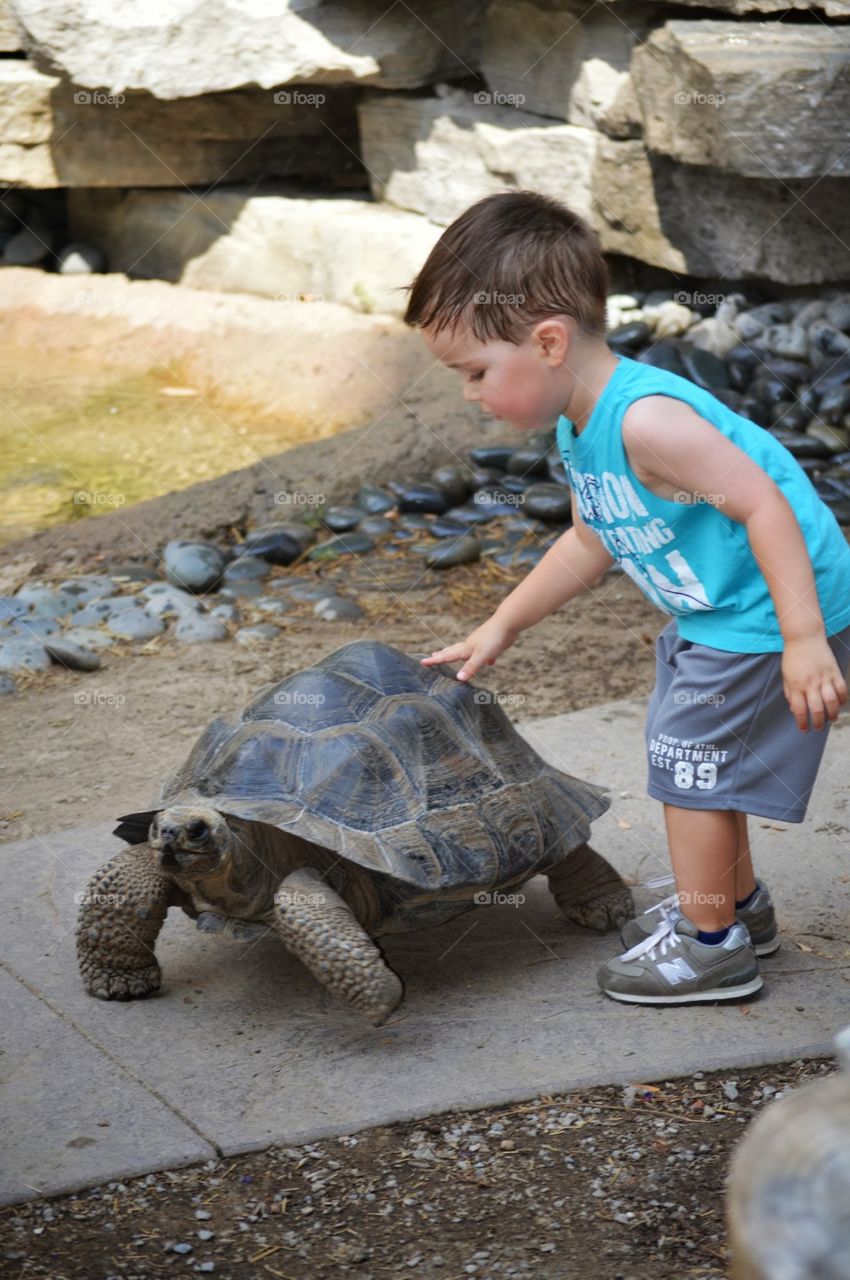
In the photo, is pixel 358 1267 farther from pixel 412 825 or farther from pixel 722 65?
pixel 722 65

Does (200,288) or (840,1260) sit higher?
(840,1260)

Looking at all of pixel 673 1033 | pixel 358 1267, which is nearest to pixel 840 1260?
pixel 358 1267

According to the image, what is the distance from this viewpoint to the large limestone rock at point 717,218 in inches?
289

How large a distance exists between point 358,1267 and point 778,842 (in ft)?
5.69

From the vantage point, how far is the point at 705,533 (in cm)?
261

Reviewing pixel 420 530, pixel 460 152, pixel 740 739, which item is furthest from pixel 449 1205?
pixel 460 152

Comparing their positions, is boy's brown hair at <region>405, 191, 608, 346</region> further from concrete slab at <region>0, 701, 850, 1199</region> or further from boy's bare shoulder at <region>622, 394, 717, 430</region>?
concrete slab at <region>0, 701, 850, 1199</region>

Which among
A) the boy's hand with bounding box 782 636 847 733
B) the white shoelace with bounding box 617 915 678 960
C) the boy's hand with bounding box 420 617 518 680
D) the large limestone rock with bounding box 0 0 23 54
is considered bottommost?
the white shoelace with bounding box 617 915 678 960

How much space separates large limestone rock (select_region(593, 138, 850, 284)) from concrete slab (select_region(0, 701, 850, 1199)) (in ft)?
15.9

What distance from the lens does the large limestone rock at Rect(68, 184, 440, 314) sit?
28.6 ft

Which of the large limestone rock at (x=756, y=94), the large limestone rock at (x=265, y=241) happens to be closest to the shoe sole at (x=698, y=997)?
the large limestone rock at (x=756, y=94)

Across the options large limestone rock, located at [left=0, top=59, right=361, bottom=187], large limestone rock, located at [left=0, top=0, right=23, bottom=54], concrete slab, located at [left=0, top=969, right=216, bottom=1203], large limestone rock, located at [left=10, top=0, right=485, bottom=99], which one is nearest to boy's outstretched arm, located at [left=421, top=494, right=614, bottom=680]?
concrete slab, located at [left=0, top=969, right=216, bottom=1203]

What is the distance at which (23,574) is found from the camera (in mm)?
5750

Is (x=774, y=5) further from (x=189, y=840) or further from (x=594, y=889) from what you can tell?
(x=189, y=840)
